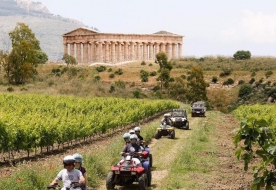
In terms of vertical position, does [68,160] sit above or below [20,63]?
above

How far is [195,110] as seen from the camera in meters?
53.7

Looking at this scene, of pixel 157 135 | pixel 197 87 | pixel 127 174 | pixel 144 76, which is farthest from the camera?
pixel 144 76

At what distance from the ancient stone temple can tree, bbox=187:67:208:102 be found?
53.4 m

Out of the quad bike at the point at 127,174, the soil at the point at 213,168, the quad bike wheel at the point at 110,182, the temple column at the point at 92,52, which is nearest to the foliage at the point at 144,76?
the temple column at the point at 92,52

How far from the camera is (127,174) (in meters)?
14.7

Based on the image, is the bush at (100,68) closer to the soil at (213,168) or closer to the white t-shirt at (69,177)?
the soil at (213,168)

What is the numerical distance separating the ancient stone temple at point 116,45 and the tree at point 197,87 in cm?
5343

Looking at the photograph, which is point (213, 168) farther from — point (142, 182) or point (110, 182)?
point (110, 182)

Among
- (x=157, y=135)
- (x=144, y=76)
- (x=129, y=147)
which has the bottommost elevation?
(x=144, y=76)

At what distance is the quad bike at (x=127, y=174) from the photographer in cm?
1469

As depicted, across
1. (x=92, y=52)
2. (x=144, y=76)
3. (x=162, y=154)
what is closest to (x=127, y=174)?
(x=162, y=154)

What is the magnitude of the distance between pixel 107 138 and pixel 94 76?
69.4 meters

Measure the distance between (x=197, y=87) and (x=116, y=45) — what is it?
2344 inches

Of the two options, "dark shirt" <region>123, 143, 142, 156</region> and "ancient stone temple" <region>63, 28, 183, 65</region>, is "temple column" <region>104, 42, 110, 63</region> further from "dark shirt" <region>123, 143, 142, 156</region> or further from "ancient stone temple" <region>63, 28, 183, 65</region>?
"dark shirt" <region>123, 143, 142, 156</region>
